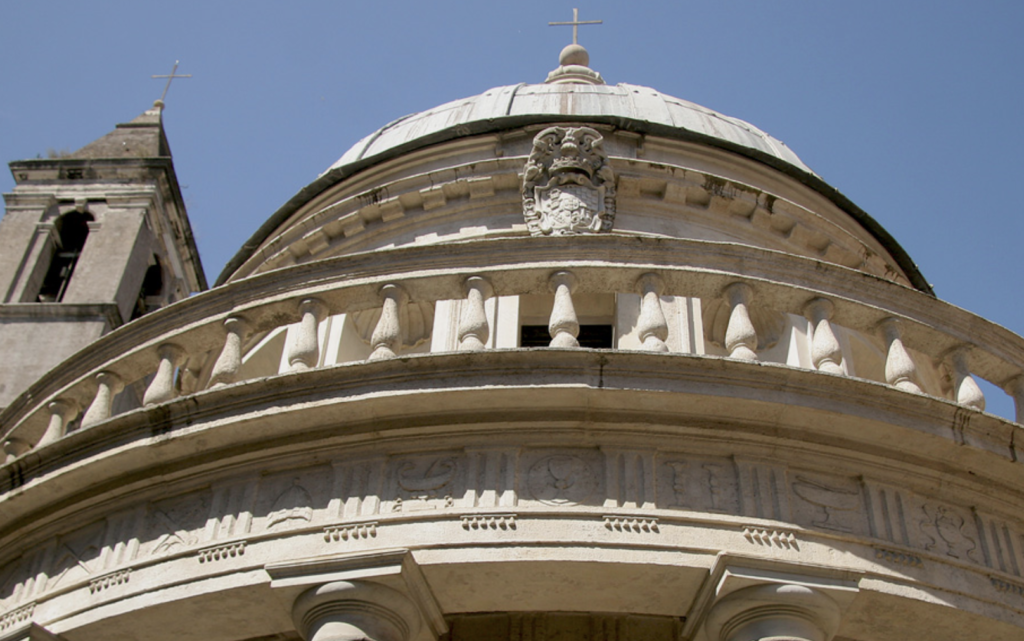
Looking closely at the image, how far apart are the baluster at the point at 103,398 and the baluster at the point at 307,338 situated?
2.09 metres

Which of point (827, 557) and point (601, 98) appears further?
point (601, 98)

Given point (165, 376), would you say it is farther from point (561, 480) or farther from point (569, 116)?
point (569, 116)

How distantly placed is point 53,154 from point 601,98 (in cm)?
1389

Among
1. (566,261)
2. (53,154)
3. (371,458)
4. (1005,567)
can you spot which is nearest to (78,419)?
(371,458)

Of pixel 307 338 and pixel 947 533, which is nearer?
pixel 947 533

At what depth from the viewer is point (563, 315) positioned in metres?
12.5

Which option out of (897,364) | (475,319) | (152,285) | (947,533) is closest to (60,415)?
(475,319)

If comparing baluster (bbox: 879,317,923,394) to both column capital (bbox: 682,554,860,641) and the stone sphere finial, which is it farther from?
the stone sphere finial

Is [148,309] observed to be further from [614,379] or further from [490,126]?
[614,379]

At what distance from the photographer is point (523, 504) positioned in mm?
11406

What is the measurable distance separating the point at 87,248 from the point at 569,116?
11665 mm

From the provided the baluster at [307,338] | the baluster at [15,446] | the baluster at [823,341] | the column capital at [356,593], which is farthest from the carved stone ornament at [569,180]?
the column capital at [356,593]

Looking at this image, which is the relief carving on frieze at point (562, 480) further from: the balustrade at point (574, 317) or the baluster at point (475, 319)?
the baluster at point (475, 319)

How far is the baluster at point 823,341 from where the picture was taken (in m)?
12.6
